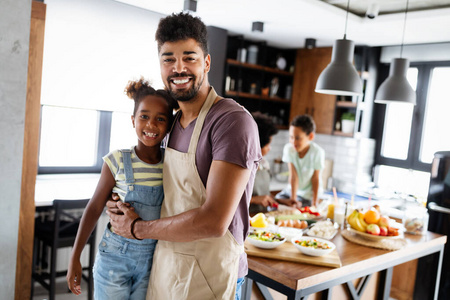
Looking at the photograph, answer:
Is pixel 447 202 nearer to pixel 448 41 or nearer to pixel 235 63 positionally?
pixel 448 41

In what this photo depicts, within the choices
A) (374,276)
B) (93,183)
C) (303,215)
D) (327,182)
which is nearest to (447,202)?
(374,276)

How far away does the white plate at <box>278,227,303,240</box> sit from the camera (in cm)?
229

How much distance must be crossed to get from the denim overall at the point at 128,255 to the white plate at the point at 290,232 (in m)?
0.94

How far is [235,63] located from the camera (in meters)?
4.94

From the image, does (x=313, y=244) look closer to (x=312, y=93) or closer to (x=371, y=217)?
(x=371, y=217)

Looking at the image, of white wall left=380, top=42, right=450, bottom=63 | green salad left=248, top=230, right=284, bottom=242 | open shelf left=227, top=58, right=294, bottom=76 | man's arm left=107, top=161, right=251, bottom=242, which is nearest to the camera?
man's arm left=107, top=161, right=251, bottom=242

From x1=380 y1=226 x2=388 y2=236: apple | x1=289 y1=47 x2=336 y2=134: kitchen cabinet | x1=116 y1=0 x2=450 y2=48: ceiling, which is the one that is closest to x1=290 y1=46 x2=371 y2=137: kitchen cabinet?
x1=289 y1=47 x2=336 y2=134: kitchen cabinet

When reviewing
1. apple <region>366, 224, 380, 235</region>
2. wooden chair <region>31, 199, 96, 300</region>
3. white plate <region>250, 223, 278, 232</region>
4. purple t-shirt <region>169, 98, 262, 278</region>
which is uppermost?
purple t-shirt <region>169, 98, 262, 278</region>

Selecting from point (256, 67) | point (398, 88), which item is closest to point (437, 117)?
point (398, 88)

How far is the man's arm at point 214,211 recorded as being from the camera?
1261 millimetres

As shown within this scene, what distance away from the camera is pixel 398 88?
3301 mm

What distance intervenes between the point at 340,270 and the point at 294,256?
0.23 metres

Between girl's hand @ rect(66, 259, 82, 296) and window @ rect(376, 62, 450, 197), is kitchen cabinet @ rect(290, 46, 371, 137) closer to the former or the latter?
window @ rect(376, 62, 450, 197)

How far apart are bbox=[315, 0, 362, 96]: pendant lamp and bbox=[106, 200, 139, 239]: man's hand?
1.96 metres
